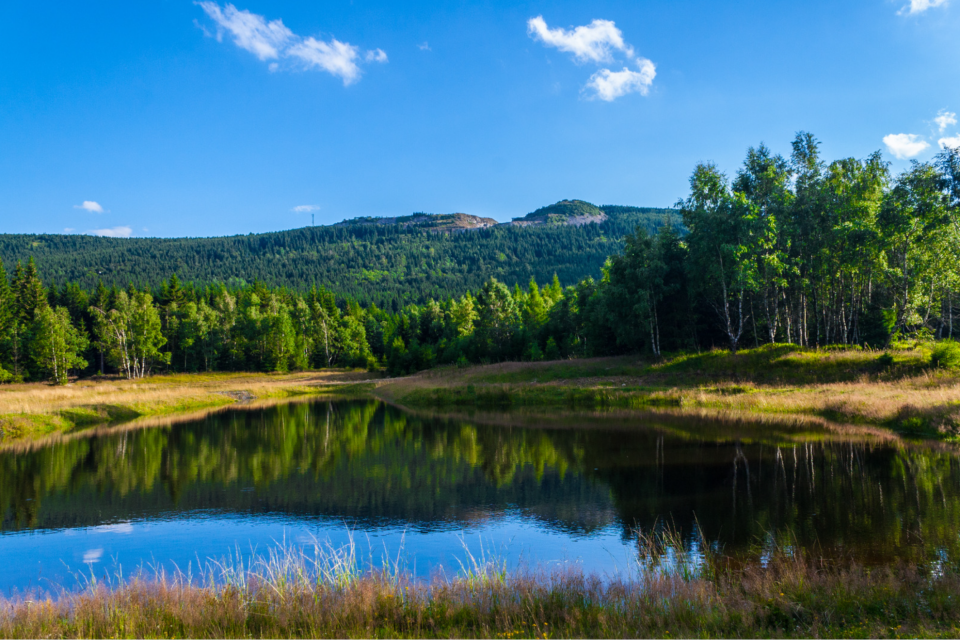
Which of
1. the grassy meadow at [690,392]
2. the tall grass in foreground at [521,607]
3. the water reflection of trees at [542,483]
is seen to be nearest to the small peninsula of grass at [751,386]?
the grassy meadow at [690,392]

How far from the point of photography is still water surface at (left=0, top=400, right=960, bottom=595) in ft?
→ 41.9

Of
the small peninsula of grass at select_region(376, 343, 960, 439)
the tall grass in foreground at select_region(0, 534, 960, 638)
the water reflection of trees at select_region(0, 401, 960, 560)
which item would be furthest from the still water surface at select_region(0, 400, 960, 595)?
→ the small peninsula of grass at select_region(376, 343, 960, 439)

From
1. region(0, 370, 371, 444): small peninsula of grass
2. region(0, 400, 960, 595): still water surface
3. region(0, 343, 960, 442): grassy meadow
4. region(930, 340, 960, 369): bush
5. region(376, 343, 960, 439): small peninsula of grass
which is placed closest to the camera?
region(0, 400, 960, 595): still water surface

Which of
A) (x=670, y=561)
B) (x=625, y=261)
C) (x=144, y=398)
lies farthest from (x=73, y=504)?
(x=625, y=261)

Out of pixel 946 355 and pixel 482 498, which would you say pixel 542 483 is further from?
pixel 946 355

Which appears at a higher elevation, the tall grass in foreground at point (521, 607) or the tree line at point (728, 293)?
the tree line at point (728, 293)

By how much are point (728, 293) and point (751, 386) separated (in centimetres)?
1526

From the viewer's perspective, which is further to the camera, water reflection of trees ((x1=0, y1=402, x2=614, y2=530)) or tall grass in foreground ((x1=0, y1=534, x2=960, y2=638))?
water reflection of trees ((x1=0, y1=402, x2=614, y2=530))

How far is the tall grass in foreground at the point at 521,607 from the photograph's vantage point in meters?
7.54

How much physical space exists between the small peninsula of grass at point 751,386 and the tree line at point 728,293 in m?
4.54

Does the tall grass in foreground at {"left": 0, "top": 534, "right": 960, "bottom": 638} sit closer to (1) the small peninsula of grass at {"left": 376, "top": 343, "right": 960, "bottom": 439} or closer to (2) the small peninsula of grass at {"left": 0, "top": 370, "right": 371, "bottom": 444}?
(1) the small peninsula of grass at {"left": 376, "top": 343, "right": 960, "bottom": 439}

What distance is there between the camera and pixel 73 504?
18469mm

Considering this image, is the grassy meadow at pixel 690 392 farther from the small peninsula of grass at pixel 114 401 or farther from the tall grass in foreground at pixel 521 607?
the tall grass in foreground at pixel 521 607

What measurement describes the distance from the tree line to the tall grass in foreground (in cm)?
1865
